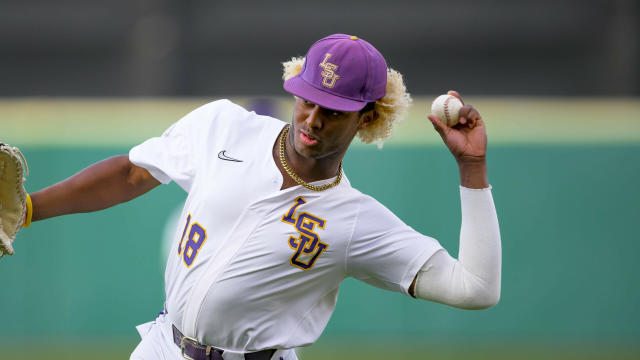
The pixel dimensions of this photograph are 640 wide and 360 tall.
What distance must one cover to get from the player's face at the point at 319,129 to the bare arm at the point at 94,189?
637 mm

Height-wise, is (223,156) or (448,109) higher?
(448,109)

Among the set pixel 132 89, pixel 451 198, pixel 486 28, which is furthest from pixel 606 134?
pixel 132 89

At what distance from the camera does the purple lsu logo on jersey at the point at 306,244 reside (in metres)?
2.88

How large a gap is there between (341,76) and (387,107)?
272mm

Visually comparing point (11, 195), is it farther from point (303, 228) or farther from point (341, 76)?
point (341, 76)

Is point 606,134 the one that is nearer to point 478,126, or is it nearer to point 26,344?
point 478,126

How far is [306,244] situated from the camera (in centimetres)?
288

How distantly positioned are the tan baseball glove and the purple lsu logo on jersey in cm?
92

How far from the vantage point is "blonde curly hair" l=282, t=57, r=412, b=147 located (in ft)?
9.89

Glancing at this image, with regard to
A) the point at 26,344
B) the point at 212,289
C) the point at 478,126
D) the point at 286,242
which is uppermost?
the point at 478,126

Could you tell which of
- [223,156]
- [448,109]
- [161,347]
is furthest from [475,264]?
[161,347]

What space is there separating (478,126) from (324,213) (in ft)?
1.97

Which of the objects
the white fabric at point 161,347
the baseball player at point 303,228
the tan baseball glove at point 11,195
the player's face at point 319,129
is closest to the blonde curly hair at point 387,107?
the baseball player at point 303,228

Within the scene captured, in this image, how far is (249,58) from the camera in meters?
10.3
